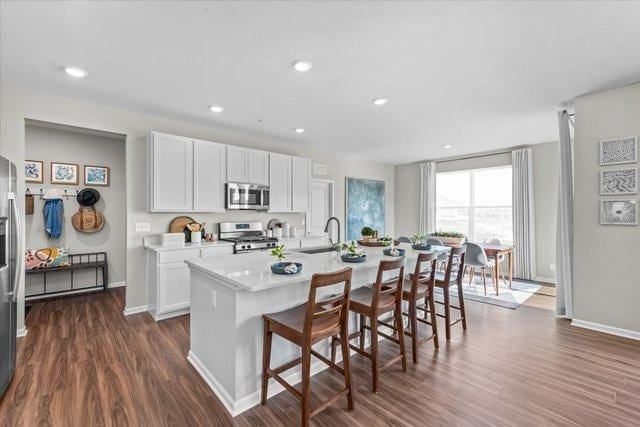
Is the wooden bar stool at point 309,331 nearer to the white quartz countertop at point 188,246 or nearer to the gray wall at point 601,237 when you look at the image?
the white quartz countertop at point 188,246

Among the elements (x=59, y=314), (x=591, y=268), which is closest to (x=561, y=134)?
(x=591, y=268)

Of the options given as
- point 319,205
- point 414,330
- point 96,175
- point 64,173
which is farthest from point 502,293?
point 64,173

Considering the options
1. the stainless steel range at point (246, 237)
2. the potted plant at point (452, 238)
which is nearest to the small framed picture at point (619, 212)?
the potted plant at point (452, 238)

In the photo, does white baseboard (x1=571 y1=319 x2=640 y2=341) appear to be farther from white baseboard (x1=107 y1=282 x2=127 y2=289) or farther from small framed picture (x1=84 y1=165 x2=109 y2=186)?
small framed picture (x1=84 y1=165 x2=109 y2=186)

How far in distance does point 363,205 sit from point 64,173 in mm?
5633

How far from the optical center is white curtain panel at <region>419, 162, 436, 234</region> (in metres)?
7.15

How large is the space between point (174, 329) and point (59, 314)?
1.72 meters

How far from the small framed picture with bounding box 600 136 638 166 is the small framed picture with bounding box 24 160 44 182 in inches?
285

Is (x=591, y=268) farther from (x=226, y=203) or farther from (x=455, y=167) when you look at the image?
(x=226, y=203)

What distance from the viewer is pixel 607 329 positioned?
322 cm

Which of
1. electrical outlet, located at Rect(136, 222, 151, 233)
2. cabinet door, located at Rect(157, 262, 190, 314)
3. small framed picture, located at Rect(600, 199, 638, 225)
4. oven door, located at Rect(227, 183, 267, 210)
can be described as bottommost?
cabinet door, located at Rect(157, 262, 190, 314)

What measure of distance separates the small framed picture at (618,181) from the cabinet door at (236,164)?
4.54 m

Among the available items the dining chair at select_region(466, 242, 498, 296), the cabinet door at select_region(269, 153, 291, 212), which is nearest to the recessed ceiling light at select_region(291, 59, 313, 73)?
the cabinet door at select_region(269, 153, 291, 212)

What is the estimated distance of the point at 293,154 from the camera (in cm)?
575
